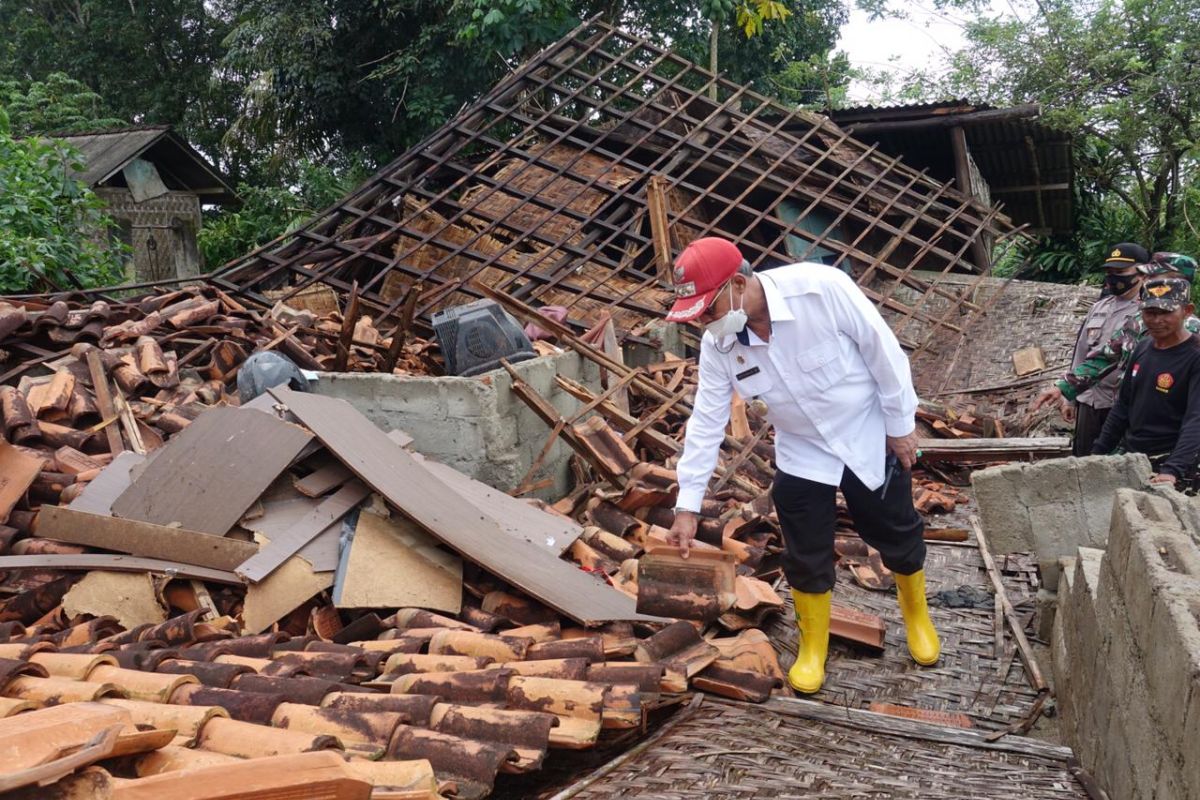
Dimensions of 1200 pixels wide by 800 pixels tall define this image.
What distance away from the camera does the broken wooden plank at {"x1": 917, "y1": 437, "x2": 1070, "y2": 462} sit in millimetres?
6176

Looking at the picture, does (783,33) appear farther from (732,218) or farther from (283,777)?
(283,777)

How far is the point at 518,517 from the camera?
15.0 ft

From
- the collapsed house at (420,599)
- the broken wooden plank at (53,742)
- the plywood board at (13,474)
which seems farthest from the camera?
the plywood board at (13,474)

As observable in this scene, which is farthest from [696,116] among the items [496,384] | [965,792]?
[965,792]

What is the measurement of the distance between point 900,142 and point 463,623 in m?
10.7

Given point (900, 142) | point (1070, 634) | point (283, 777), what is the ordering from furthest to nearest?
point (900, 142) < point (1070, 634) < point (283, 777)

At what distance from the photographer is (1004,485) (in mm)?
4016

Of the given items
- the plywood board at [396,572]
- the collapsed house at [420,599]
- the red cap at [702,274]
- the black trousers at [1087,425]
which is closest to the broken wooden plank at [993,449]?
the collapsed house at [420,599]

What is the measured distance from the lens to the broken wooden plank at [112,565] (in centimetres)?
393

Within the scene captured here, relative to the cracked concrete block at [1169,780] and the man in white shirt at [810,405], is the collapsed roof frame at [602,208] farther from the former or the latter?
the cracked concrete block at [1169,780]

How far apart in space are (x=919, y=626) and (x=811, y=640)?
1.62 ft

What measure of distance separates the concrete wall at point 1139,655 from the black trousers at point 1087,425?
2.03 metres

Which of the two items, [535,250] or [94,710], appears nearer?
[94,710]

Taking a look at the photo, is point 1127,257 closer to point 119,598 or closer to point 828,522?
point 828,522
